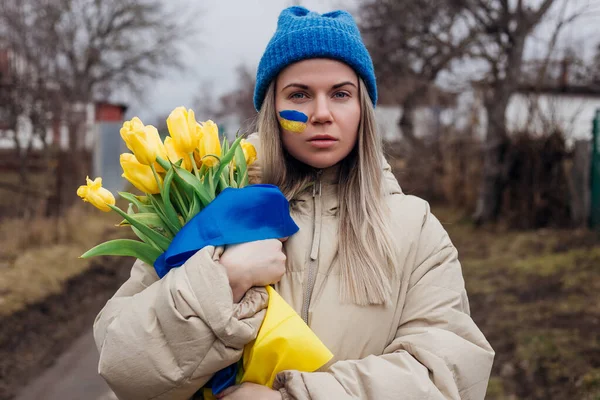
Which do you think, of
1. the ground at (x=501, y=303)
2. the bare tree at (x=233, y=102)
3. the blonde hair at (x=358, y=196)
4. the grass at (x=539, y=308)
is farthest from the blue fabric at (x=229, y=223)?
the bare tree at (x=233, y=102)

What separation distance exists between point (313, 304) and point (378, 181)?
0.47 m

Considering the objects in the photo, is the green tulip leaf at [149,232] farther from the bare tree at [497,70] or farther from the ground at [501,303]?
the bare tree at [497,70]

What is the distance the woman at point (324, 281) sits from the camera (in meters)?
1.50

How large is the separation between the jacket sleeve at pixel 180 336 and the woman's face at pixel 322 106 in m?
0.53

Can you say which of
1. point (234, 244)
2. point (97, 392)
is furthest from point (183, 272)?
point (97, 392)

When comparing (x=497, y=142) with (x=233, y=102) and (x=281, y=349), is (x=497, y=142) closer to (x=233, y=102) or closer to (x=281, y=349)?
(x=281, y=349)

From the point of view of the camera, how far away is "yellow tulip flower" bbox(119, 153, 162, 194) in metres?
1.72

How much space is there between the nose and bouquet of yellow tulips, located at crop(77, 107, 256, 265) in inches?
9.9

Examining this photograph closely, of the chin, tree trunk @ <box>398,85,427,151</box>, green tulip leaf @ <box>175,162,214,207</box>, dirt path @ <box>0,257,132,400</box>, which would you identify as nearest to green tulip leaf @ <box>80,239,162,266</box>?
green tulip leaf @ <box>175,162,214,207</box>

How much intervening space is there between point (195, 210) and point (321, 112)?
49 cm

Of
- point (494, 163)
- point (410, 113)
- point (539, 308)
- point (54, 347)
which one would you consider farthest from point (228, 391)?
point (410, 113)

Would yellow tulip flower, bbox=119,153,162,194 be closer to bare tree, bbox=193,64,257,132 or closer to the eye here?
the eye

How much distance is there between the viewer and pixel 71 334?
588 cm

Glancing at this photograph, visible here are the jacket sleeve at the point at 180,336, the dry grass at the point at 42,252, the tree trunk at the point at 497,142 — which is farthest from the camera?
the tree trunk at the point at 497,142
